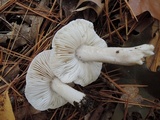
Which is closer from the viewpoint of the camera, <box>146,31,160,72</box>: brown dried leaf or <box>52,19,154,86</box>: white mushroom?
<box>52,19,154,86</box>: white mushroom

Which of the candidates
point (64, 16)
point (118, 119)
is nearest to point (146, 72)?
point (118, 119)

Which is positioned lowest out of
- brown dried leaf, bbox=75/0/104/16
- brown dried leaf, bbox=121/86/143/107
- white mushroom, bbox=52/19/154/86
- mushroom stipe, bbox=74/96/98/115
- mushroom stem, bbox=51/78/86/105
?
brown dried leaf, bbox=121/86/143/107

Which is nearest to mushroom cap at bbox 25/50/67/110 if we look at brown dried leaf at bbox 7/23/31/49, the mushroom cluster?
the mushroom cluster

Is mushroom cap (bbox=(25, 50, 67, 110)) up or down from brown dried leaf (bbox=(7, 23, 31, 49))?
down

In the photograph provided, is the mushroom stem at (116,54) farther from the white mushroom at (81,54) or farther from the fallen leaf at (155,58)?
the fallen leaf at (155,58)

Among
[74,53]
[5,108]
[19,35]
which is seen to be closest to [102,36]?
[74,53]

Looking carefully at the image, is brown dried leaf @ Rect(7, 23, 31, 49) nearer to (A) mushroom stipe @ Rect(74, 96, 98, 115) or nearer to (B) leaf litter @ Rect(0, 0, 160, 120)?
(B) leaf litter @ Rect(0, 0, 160, 120)

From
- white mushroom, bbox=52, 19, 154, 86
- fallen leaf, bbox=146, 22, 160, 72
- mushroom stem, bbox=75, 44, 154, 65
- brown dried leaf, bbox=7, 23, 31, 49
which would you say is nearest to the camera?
mushroom stem, bbox=75, 44, 154, 65

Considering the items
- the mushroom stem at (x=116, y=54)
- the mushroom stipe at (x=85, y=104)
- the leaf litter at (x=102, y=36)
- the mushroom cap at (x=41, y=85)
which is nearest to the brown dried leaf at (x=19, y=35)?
the leaf litter at (x=102, y=36)

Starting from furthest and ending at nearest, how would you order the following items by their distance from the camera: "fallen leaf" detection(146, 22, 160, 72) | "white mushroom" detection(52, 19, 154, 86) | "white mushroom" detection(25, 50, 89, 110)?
"fallen leaf" detection(146, 22, 160, 72) < "white mushroom" detection(25, 50, 89, 110) < "white mushroom" detection(52, 19, 154, 86)
